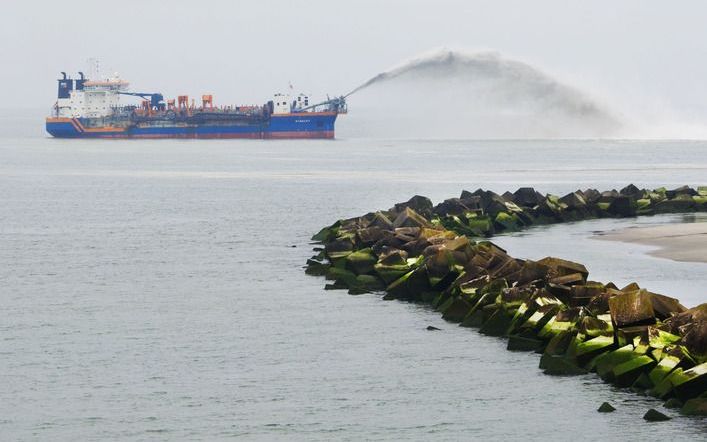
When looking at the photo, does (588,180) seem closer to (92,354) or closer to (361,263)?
(361,263)

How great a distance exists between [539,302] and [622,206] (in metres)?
31.1

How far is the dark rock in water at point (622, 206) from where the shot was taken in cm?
5600

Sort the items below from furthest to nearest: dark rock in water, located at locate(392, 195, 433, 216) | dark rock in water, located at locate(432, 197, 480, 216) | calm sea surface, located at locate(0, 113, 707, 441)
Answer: dark rock in water, located at locate(392, 195, 433, 216) < dark rock in water, located at locate(432, 197, 480, 216) < calm sea surface, located at locate(0, 113, 707, 441)

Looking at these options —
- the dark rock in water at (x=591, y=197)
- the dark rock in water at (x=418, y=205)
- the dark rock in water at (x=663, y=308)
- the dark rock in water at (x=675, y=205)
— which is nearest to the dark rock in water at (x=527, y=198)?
the dark rock in water at (x=591, y=197)

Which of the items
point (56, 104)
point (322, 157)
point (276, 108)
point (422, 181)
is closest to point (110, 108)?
point (56, 104)

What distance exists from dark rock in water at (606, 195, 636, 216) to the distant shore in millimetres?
4694

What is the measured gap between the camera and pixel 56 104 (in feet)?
625

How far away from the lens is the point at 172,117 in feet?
598

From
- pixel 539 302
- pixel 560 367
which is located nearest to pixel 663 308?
pixel 560 367

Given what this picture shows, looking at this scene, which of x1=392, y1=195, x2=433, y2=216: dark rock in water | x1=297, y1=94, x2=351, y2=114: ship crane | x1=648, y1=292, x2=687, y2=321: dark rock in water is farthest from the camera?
x1=297, y1=94, x2=351, y2=114: ship crane

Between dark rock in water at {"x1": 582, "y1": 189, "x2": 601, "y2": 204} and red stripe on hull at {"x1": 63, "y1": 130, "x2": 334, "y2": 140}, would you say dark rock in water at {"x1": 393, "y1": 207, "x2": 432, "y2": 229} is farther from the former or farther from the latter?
red stripe on hull at {"x1": 63, "y1": 130, "x2": 334, "y2": 140}

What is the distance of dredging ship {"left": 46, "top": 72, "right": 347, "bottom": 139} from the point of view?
17700 cm

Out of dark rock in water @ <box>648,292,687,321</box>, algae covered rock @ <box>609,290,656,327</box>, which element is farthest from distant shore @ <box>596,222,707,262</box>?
algae covered rock @ <box>609,290,656,327</box>

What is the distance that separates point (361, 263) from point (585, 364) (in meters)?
13.4
